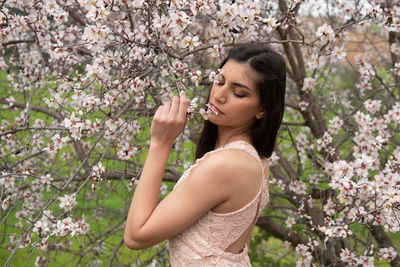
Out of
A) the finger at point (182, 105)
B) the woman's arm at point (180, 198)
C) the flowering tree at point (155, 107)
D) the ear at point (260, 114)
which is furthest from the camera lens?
the flowering tree at point (155, 107)

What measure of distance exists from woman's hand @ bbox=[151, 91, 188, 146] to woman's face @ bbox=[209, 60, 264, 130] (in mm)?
131

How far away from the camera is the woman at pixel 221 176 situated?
1.37 metres

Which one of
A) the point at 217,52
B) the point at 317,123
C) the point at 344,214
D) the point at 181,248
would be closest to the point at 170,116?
the point at 181,248

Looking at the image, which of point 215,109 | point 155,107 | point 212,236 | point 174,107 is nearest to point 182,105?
point 174,107

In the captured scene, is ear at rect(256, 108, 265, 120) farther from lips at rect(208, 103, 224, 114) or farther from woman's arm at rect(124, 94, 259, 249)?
woman's arm at rect(124, 94, 259, 249)

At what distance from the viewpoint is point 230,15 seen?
1.96m

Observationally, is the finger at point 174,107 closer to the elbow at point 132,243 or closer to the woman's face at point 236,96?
the woman's face at point 236,96

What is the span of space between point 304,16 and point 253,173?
4082mm

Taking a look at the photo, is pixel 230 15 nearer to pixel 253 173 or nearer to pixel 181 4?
pixel 181 4

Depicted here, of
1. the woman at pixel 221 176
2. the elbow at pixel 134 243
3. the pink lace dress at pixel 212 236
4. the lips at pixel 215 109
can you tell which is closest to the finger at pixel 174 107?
the woman at pixel 221 176

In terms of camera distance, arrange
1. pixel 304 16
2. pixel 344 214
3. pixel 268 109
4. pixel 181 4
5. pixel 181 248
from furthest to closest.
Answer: pixel 304 16 < pixel 344 214 < pixel 181 4 < pixel 268 109 < pixel 181 248

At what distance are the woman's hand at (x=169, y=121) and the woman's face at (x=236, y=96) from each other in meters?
0.13

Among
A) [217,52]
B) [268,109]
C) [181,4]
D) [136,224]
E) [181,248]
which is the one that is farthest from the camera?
[217,52]

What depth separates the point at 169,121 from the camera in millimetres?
1441
